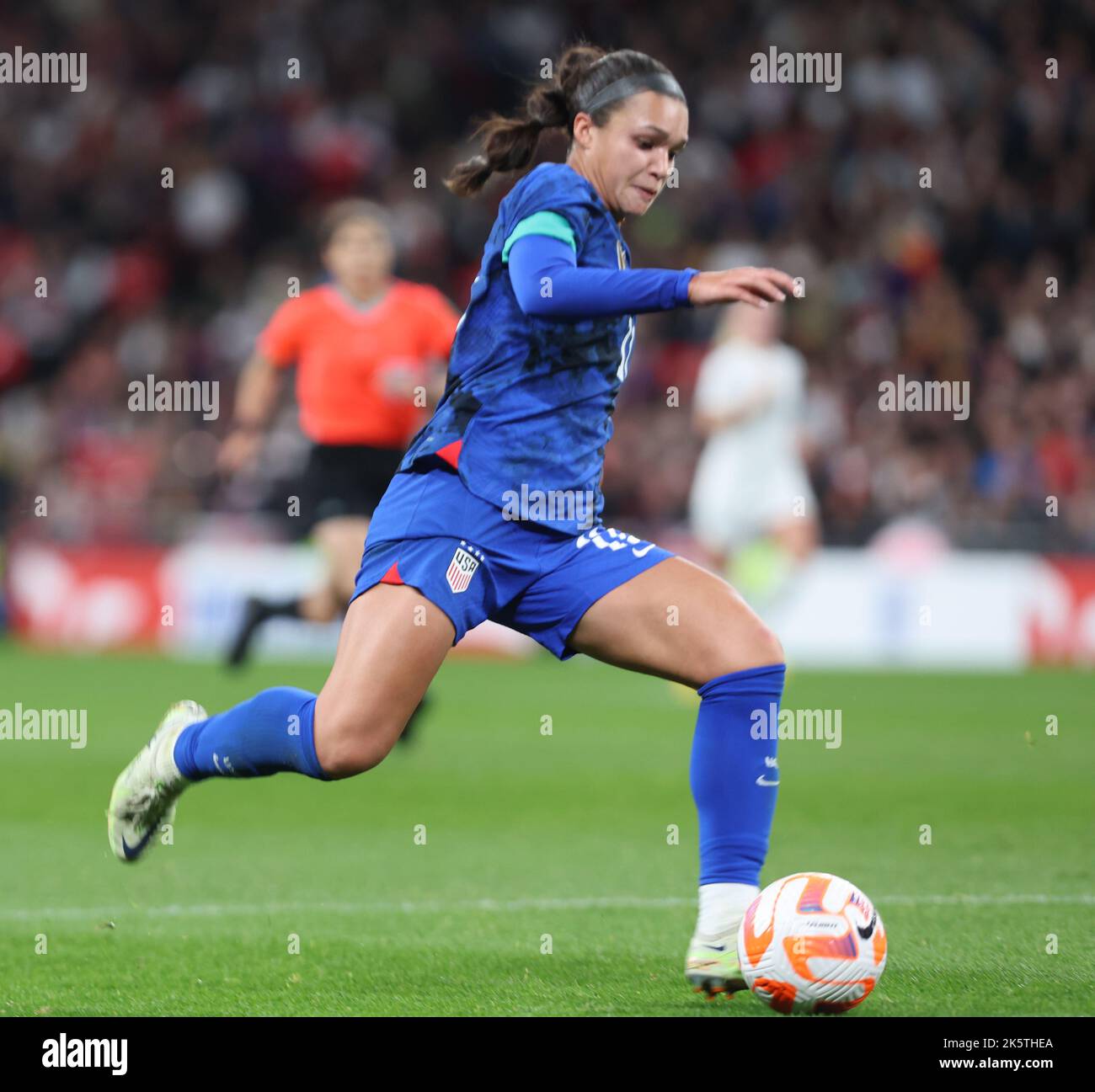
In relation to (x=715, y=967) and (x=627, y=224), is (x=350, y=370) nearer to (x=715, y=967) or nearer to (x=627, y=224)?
(x=715, y=967)

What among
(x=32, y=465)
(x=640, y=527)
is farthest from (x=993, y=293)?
(x=32, y=465)

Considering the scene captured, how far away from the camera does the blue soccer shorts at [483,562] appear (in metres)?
4.34

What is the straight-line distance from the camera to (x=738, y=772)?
4371mm

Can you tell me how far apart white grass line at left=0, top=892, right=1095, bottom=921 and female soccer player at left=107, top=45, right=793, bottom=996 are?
1.01 metres

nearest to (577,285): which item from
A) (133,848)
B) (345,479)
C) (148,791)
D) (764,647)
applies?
(764,647)

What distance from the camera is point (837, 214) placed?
61.7 ft

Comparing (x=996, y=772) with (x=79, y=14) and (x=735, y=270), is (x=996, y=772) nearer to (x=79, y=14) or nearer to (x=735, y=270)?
(x=735, y=270)

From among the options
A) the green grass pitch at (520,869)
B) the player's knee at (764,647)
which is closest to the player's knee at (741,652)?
the player's knee at (764,647)

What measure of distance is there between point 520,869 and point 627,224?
42.7 ft

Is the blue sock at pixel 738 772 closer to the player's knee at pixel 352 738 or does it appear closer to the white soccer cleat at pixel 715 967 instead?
the white soccer cleat at pixel 715 967

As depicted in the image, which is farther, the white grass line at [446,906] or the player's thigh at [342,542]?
the player's thigh at [342,542]

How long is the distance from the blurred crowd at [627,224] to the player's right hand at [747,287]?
39.7 ft

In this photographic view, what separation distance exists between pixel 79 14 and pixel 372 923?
57.0ft

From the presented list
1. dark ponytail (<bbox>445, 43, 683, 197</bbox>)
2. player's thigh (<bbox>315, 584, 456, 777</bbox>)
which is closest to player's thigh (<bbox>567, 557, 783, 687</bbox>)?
player's thigh (<bbox>315, 584, 456, 777</bbox>)
